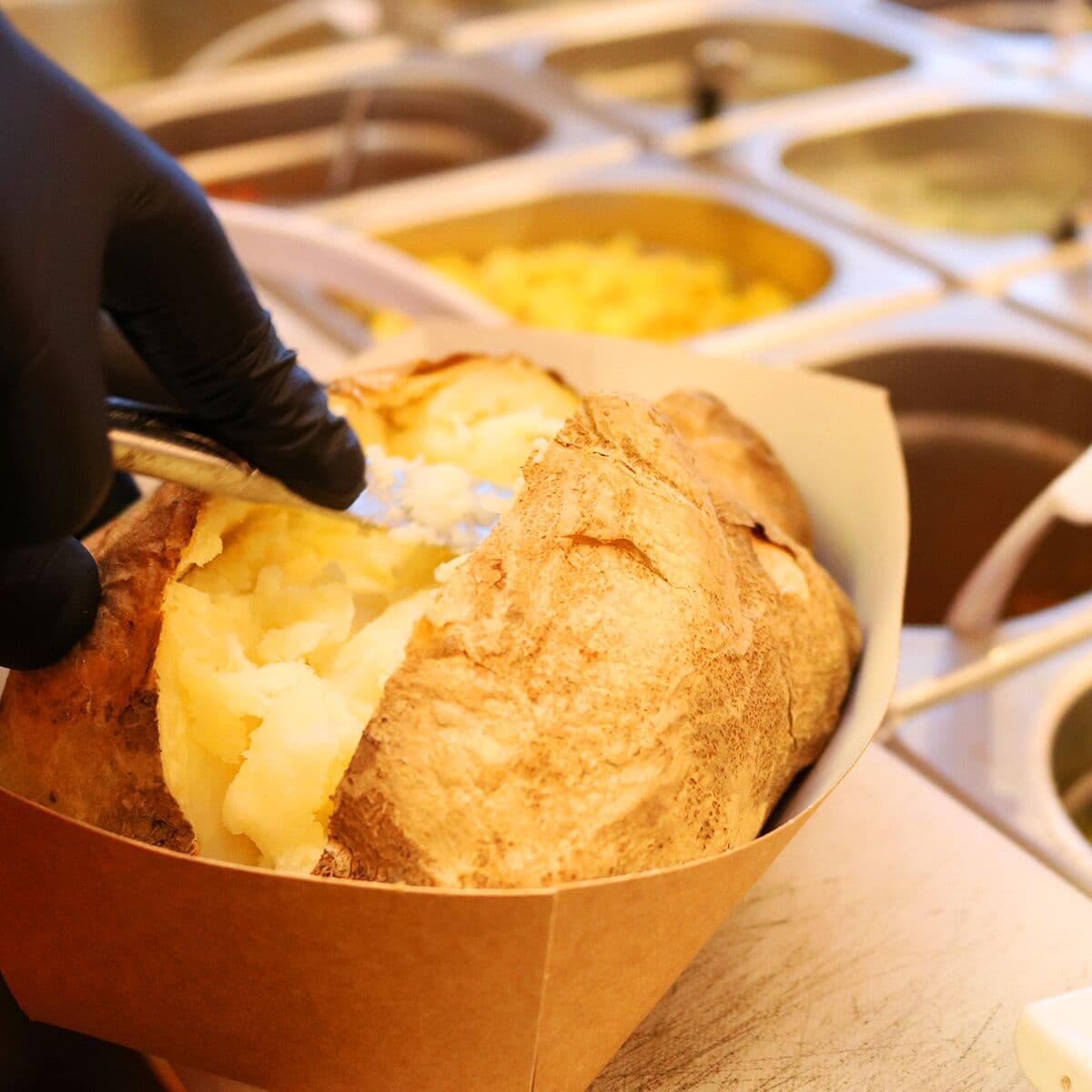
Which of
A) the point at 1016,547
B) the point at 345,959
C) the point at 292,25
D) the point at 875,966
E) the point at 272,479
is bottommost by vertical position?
the point at 875,966

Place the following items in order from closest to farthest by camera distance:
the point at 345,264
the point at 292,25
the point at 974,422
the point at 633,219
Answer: the point at 345,264 → the point at 974,422 → the point at 633,219 → the point at 292,25

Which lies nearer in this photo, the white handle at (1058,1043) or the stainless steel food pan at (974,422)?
the white handle at (1058,1043)

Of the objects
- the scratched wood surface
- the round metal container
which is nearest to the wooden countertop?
the scratched wood surface

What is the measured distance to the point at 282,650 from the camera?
728mm

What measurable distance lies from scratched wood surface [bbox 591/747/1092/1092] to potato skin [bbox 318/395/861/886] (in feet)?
0.58

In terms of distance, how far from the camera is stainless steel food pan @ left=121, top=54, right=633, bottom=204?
2.58 metres

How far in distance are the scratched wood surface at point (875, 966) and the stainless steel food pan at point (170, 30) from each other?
2601 mm

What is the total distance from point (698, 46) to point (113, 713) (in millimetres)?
2623

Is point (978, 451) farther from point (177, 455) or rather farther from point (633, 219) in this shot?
point (177, 455)

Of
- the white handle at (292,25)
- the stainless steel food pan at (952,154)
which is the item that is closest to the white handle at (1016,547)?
the stainless steel food pan at (952,154)

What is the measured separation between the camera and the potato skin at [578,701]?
1.94 feet

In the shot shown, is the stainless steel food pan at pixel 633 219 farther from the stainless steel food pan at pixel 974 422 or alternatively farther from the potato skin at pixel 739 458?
the potato skin at pixel 739 458

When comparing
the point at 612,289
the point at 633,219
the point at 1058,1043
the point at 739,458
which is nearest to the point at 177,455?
the point at 739,458

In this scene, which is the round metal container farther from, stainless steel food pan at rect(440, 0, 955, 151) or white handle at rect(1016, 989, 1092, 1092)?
stainless steel food pan at rect(440, 0, 955, 151)
